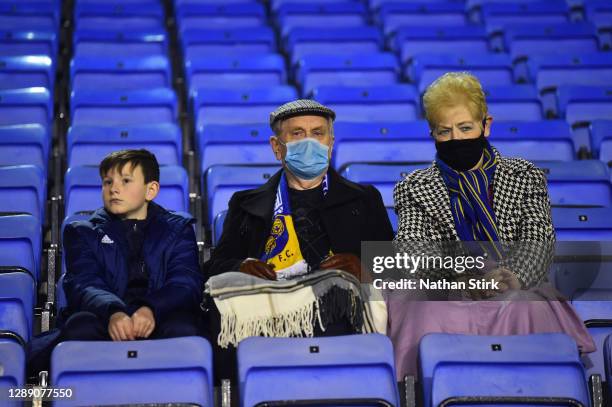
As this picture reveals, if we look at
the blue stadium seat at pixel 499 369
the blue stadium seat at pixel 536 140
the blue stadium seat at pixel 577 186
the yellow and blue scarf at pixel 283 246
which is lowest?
the blue stadium seat at pixel 499 369

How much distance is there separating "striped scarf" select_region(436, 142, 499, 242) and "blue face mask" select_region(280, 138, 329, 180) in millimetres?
464

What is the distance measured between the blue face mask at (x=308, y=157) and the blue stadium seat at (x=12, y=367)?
4.20 feet

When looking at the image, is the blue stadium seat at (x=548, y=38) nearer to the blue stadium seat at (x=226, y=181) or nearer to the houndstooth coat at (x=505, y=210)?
the blue stadium seat at (x=226, y=181)

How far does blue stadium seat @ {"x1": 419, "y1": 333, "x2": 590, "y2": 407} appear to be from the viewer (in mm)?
3586

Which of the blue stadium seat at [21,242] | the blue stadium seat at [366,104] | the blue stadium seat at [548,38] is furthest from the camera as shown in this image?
the blue stadium seat at [548,38]

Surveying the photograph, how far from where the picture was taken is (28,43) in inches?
287

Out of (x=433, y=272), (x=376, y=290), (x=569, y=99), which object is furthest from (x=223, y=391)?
(x=569, y=99)

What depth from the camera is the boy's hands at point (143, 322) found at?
153 inches

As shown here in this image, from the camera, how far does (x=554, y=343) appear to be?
12.1ft

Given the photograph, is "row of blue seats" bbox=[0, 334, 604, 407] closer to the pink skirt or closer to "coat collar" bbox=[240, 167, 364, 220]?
the pink skirt

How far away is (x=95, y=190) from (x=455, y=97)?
5.77 ft

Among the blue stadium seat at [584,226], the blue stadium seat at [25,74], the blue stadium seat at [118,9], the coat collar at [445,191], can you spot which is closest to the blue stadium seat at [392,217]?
the coat collar at [445,191]

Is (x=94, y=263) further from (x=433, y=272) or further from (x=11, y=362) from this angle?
(x=433, y=272)

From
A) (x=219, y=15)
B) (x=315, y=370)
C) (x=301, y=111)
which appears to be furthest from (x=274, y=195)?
(x=219, y=15)
